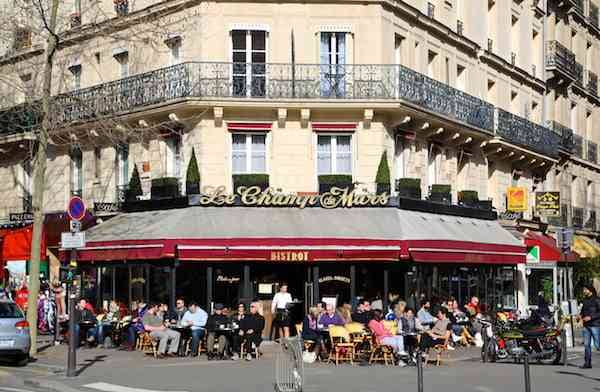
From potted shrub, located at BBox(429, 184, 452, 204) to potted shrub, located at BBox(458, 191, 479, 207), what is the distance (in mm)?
1563

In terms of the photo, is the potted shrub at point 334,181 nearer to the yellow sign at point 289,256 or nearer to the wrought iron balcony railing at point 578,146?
the yellow sign at point 289,256

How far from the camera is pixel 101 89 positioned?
3159 centimetres

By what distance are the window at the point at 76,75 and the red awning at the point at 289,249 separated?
9627mm

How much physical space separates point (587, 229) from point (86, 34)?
2594cm

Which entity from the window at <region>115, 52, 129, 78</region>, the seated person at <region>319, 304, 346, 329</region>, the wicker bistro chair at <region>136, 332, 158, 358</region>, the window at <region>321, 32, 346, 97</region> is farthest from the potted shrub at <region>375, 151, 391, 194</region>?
the window at <region>115, 52, 129, 78</region>

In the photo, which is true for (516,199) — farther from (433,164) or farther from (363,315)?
(363,315)

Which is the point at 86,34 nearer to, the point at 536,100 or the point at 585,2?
the point at 536,100

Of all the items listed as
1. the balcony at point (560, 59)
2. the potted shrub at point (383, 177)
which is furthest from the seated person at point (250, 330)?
the balcony at point (560, 59)

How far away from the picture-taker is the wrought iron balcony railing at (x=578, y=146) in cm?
4597

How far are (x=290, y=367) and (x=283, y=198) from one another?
12282mm

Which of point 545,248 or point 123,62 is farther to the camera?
point 545,248

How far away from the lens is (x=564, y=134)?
43.9m

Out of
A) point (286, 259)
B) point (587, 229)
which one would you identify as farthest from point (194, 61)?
point (587, 229)

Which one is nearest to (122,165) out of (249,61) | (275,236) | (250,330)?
(249,61)
